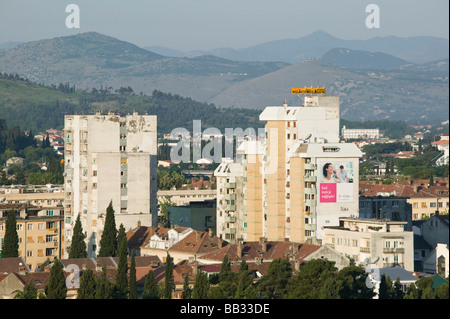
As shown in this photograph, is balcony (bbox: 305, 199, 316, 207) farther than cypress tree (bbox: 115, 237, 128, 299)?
Yes

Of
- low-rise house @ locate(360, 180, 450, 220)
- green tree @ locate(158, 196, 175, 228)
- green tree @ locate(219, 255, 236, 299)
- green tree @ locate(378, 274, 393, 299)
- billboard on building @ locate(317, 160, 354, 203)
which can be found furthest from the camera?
low-rise house @ locate(360, 180, 450, 220)

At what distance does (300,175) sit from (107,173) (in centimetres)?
1540

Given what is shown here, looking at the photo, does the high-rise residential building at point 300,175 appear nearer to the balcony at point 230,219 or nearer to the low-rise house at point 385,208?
the balcony at point 230,219

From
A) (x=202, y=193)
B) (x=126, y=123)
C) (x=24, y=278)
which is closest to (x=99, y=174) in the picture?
(x=126, y=123)

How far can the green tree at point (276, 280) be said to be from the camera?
60.6 metres

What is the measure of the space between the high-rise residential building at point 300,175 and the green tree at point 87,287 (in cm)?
2749

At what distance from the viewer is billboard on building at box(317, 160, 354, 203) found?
275 ft

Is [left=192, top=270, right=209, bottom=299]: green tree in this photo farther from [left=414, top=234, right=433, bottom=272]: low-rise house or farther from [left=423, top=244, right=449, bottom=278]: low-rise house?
[left=414, top=234, right=433, bottom=272]: low-rise house

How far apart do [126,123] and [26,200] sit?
1877 centimetres

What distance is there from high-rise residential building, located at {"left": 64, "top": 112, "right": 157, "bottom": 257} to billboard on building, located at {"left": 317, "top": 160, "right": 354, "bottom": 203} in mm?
14990

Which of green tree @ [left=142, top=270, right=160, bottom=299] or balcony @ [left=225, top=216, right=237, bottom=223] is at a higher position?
balcony @ [left=225, top=216, right=237, bottom=223]

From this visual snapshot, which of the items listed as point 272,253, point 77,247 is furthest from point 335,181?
point 77,247

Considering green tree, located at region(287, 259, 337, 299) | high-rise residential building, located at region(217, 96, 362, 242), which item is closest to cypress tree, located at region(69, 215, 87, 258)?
high-rise residential building, located at region(217, 96, 362, 242)

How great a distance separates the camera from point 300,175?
3359 inches
